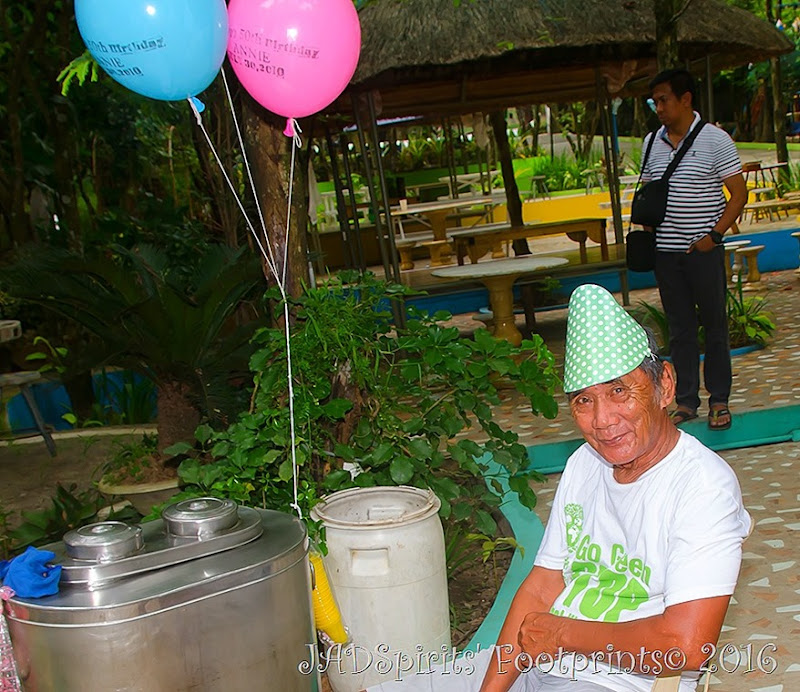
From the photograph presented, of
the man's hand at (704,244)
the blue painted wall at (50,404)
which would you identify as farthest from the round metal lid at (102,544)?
the blue painted wall at (50,404)

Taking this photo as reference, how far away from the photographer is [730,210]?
4.61m

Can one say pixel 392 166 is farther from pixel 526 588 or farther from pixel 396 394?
pixel 526 588

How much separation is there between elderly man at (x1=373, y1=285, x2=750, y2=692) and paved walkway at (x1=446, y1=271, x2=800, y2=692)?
1026 millimetres

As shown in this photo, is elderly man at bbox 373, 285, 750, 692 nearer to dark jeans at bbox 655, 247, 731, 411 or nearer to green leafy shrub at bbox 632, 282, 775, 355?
dark jeans at bbox 655, 247, 731, 411

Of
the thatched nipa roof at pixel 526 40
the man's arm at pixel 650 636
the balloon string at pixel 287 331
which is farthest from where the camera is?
the thatched nipa roof at pixel 526 40

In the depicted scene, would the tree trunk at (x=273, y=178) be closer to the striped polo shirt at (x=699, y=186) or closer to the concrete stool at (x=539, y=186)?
the striped polo shirt at (x=699, y=186)

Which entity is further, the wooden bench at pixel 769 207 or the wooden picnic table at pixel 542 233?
the wooden bench at pixel 769 207

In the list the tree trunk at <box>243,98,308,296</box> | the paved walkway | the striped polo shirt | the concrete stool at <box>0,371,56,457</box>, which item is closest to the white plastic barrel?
the paved walkway

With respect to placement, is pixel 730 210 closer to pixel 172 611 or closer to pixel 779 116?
pixel 172 611

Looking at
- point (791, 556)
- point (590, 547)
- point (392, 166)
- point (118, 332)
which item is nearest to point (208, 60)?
point (590, 547)

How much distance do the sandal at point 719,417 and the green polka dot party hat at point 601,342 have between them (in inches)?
126

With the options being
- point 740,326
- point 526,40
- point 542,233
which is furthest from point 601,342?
point 542,233

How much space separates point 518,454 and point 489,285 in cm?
417

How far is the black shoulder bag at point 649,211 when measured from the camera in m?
4.72
